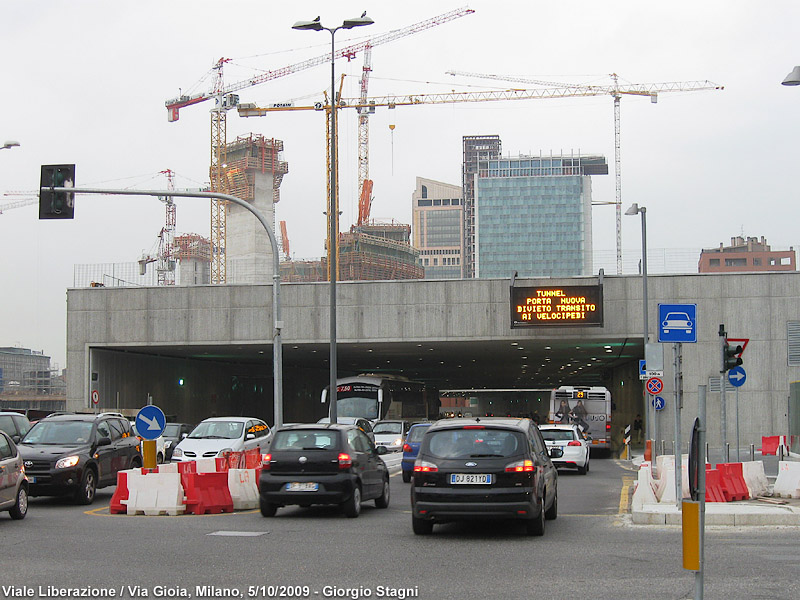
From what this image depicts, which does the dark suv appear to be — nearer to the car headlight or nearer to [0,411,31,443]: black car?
the car headlight

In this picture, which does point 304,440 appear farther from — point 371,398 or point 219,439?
point 371,398

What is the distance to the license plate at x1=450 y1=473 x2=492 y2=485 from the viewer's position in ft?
42.8

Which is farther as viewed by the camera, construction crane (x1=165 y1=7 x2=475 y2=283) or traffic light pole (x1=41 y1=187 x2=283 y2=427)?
construction crane (x1=165 y1=7 x2=475 y2=283)

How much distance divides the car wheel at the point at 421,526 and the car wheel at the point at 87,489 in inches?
310

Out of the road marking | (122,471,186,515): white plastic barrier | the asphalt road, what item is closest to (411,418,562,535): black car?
the asphalt road

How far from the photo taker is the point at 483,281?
43.3 metres

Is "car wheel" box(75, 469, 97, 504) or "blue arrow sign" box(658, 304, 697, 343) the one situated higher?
"blue arrow sign" box(658, 304, 697, 343)

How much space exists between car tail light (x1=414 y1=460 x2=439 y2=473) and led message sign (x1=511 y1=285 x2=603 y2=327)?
28584 mm

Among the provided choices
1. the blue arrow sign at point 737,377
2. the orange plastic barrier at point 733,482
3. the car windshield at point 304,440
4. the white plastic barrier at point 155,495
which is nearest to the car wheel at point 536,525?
the car windshield at point 304,440

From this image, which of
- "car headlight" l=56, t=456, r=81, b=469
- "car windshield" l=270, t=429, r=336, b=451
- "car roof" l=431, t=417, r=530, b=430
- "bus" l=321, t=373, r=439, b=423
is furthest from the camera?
"bus" l=321, t=373, r=439, b=423

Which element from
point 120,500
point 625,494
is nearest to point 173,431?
point 120,500

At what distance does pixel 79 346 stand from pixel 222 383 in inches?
717

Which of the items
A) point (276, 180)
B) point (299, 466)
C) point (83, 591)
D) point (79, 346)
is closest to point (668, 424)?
point (79, 346)

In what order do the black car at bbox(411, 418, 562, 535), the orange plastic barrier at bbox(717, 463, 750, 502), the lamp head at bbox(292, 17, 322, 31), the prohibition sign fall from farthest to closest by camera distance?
the prohibition sign, the lamp head at bbox(292, 17, 322, 31), the orange plastic barrier at bbox(717, 463, 750, 502), the black car at bbox(411, 418, 562, 535)
